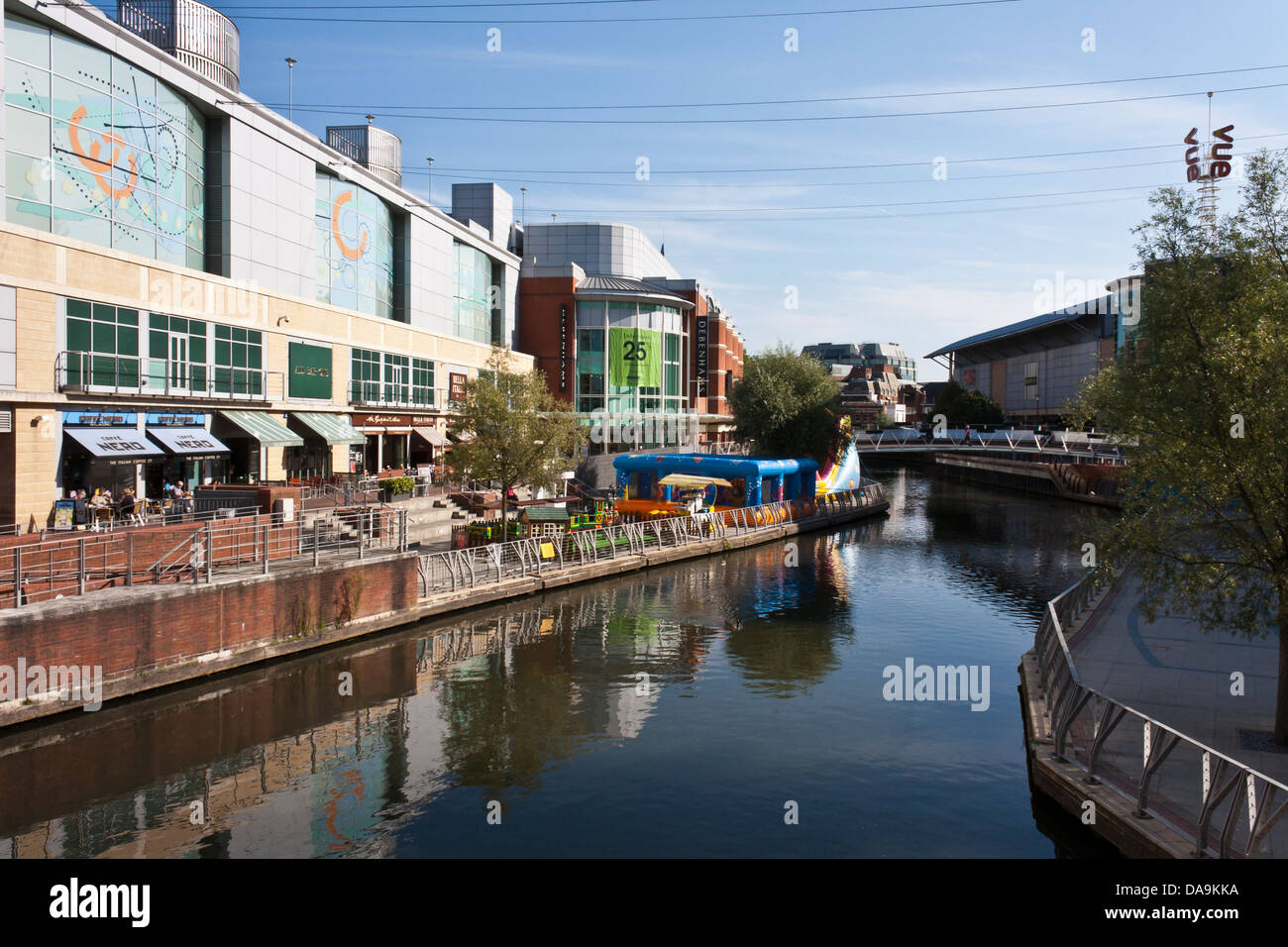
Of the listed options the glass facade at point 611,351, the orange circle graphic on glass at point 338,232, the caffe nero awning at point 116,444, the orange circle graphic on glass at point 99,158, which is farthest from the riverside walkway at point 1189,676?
the glass facade at point 611,351

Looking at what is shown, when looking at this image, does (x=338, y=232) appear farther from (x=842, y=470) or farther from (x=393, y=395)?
(x=842, y=470)

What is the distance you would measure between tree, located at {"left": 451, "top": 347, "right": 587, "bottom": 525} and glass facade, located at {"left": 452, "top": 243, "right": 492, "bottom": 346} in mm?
22340

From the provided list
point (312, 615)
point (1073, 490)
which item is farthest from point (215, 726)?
point (1073, 490)

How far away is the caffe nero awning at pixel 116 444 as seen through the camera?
74.9 feet

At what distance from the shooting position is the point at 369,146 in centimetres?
4759

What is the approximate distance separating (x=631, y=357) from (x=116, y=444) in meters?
41.8

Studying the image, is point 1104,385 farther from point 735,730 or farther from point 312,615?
point 312,615


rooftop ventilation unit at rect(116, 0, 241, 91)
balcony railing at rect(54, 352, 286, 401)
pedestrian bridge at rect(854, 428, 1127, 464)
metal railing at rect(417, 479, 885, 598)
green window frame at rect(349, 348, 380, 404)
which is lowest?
metal railing at rect(417, 479, 885, 598)

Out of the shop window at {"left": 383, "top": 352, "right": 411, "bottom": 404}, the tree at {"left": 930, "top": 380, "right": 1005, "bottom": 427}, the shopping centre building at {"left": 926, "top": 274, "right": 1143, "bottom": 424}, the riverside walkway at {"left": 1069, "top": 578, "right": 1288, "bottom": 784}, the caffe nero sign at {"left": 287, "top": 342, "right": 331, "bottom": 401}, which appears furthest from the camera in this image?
the tree at {"left": 930, "top": 380, "right": 1005, "bottom": 427}

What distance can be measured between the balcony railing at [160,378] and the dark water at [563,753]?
10.5 metres

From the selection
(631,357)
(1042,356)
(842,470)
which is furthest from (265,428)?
(1042,356)

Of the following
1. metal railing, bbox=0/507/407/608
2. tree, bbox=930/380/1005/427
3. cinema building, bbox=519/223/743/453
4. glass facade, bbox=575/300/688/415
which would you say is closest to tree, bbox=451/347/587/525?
metal railing, bbox=0/507/407/608

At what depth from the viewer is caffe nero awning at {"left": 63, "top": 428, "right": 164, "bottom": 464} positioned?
22.8m

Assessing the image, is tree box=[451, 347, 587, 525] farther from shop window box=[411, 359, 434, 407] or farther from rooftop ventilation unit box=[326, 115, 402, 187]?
rooftop ventilation unit box=[326, 115, 402, 187]
